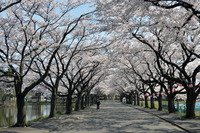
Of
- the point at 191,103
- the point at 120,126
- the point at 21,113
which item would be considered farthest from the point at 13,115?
the point at 191,103

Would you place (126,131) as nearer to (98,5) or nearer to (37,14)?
(98,5)

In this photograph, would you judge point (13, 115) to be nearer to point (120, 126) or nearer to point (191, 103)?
point (120, 126)

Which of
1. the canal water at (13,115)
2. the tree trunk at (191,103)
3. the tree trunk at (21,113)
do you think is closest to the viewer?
the tree trunk at (21,113)

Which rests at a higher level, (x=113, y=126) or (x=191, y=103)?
(x=191, y=103)

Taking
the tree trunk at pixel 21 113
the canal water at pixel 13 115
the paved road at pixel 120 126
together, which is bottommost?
the canal water at pixel 13 115

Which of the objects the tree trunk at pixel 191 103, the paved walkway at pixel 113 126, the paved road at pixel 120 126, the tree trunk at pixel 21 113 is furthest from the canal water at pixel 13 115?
the tree trunk at pixel 191 103

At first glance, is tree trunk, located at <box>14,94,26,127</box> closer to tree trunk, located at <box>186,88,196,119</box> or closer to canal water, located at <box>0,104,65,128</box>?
canal water, located at <box>0,104,65,128</box>

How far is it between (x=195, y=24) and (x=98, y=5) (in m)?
8.17

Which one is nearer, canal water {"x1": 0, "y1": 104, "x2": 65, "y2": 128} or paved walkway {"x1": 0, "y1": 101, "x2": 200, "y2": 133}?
paved walkway {"x1": 0, "y1": 101, "x2": 200, "y2": 133}

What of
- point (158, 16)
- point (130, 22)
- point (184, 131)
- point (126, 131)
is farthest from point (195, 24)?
point (126, 131)

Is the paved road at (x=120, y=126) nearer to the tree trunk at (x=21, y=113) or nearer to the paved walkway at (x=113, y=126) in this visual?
the paved walkway at (x=113, y=126)

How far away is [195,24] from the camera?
1747 cm

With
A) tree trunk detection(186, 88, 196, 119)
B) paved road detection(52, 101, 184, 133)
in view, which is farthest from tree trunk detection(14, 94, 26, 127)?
tree trunk detection(186, 88, 196, 119)

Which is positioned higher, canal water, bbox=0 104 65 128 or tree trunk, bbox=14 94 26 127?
tree trunk, bbox=14 94 26 127
